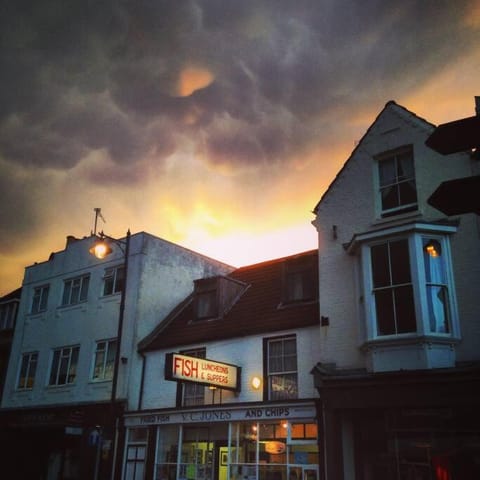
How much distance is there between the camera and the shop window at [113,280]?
2458cm

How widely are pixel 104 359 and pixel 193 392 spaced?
18.2ft

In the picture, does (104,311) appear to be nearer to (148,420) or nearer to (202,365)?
(148,420)

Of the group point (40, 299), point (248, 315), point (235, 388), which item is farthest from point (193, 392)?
point (40, 299)

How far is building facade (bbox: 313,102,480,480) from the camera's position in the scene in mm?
12883

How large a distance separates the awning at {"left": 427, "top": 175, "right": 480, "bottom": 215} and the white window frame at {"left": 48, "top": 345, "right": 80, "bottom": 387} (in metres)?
23.3

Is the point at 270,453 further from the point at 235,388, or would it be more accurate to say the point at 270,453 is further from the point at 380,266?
the point at 380,266

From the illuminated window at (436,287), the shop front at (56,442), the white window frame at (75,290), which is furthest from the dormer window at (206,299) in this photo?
the illuminated window at (436,287)

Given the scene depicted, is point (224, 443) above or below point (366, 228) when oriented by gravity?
below

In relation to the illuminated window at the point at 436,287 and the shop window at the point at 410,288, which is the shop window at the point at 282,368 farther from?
the illuminated window at the point at 436,287

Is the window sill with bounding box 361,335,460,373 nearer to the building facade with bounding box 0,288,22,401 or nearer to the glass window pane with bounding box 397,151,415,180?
the glass window pane with bounding box 397,151,415,180

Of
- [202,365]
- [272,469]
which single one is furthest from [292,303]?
[272,469]

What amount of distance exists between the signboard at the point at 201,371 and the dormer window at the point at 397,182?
722cm

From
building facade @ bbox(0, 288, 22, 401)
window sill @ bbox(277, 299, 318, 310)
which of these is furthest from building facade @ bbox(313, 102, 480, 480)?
building facade @ bbox(0, 288, 22, 401)

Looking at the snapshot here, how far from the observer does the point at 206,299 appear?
22375mm
